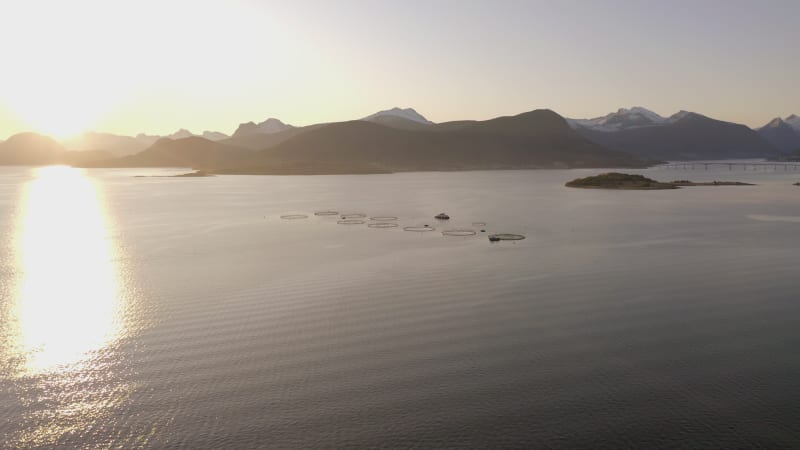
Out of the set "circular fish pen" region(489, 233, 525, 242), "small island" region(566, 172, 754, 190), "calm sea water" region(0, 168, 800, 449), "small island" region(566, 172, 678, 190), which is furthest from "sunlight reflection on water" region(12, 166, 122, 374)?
"small island" region(566, 172, 754, 190)

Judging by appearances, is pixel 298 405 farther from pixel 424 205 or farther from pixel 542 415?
pixel 424 205

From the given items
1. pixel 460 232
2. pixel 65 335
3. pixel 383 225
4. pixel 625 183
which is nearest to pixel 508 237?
pixel 460 232

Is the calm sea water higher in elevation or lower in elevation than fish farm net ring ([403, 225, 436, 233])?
lower

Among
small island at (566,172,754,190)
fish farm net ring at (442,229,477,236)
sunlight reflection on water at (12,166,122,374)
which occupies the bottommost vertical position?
sunlight reflection on water at (12,166,122,374)

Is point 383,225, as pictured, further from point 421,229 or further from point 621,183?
point 621,183

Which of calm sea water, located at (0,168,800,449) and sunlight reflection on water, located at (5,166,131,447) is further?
sunlight reflection on water, located at (5,166,131,447)

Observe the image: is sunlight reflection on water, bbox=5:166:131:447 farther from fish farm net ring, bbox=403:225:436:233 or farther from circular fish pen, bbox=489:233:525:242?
circular fish pen, bbox=489:233:525:242

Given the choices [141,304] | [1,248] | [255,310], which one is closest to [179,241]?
[1,248]
